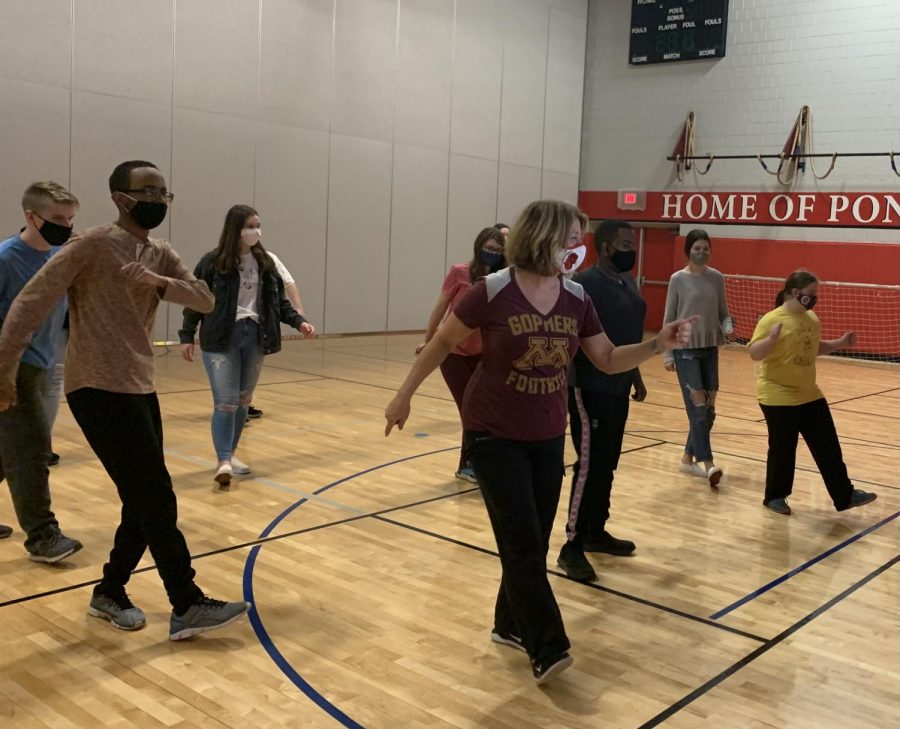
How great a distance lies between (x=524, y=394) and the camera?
3.25 m

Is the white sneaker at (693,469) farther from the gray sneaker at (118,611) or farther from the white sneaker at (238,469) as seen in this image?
the gray sneaker at (118,611)

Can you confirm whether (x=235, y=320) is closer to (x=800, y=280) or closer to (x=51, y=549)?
(x=51, y=549)

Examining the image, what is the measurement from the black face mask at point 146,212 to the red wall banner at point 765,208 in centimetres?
1438

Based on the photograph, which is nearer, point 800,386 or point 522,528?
point 522,528

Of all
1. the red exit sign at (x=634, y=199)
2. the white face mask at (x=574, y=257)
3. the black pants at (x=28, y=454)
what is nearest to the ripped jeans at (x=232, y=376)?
the black pants at (x=28, y=454)

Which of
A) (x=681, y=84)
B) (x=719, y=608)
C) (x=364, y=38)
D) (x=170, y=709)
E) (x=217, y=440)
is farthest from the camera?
(x=681, y=84)

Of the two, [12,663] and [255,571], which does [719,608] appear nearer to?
[255,571]

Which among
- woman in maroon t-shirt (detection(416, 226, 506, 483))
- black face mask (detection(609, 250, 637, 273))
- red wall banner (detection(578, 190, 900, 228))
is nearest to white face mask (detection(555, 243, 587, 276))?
black face mask (detection(609, 250, 637, 273))

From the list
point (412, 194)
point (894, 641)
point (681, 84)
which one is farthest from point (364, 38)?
point (894, 641)

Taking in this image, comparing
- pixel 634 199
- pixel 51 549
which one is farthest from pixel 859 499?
pixel 634 199

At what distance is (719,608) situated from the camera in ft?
13.6

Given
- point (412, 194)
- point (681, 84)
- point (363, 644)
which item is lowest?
point (363, 644)

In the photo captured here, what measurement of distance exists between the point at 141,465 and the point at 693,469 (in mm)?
4509

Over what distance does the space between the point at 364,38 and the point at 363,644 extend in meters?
13.2
